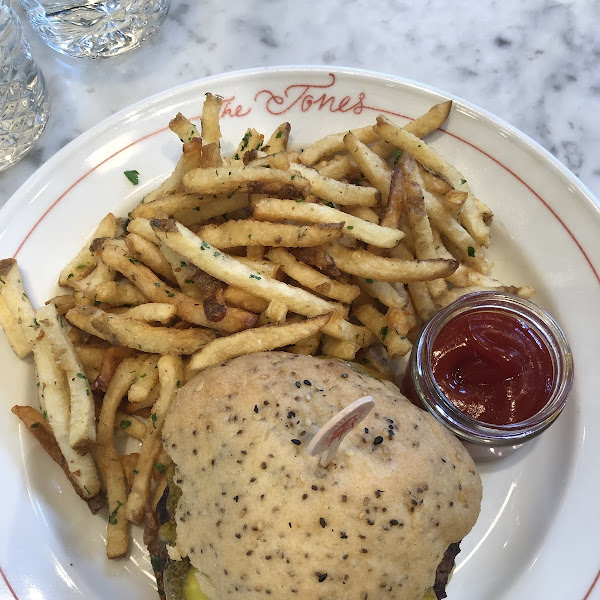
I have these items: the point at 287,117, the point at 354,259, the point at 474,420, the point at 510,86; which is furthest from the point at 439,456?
the point at 510,86

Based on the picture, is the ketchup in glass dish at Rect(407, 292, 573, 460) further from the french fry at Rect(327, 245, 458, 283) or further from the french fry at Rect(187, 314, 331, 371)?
the french fry at Rect(187, 314, 331, 371)

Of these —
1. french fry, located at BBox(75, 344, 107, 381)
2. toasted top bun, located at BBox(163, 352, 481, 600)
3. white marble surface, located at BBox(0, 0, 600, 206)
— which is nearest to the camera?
toasted top bun, located at BBox(163, 352, 481, 600)

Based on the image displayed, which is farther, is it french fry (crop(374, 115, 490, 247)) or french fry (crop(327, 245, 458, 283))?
french fry (crop(374, 115, 490, 247))

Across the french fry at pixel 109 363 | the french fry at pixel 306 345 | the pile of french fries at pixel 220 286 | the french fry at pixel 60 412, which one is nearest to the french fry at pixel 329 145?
the pile of french fries at pixel 220 286

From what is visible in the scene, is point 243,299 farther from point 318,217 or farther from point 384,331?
point 384,331

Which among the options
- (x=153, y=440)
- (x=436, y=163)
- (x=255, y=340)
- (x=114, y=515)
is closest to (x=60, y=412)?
(x=153, y=440)

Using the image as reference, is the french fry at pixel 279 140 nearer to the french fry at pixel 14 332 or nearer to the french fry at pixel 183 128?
the french fry at pixel 183 128

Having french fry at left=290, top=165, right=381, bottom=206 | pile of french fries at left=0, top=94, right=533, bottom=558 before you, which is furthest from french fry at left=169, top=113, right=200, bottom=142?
french fry at left=290, top=165, right=381, bottom=206
